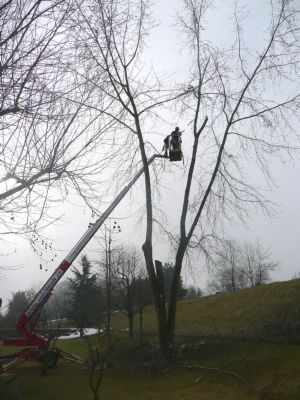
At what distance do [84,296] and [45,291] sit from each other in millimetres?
29477

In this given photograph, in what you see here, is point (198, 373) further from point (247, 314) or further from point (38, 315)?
point (247, 314)

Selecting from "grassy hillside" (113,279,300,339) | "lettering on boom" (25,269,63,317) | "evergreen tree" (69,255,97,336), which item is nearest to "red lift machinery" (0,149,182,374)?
"lettering on boom" (25,269,63,317)

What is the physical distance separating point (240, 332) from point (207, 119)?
9.29 meters

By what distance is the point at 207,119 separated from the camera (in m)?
17.7

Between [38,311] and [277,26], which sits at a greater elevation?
[277,26]

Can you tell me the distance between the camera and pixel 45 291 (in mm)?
14789

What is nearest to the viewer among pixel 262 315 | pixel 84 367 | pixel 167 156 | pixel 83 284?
pixel 167 156

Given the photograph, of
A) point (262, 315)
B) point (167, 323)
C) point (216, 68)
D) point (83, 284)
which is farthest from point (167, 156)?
point (83, 284)

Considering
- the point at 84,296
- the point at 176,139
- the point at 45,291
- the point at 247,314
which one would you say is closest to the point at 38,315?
the point at 45,291

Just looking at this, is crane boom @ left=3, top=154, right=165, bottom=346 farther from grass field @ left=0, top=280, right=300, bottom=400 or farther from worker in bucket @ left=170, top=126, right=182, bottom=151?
worker in bucket @ left=170, top=126, right=182, bottom=151

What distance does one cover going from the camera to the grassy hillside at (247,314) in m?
17.8

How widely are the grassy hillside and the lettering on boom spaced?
27.0 feet

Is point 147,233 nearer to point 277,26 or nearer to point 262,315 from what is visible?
point 277,26

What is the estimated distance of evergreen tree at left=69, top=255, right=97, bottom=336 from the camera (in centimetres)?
4209
